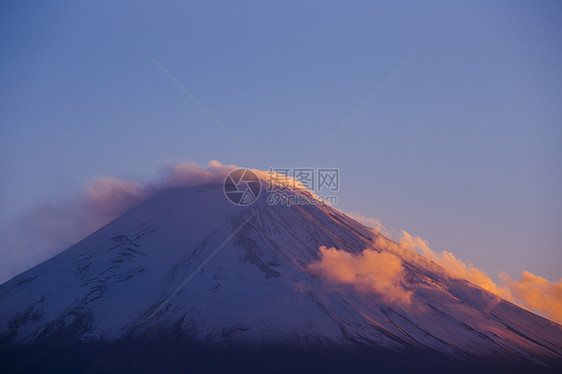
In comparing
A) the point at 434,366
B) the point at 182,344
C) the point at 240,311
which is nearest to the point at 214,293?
the point at 240,311

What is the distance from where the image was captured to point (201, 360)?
2494 inches

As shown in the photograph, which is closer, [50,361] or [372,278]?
[50,361]

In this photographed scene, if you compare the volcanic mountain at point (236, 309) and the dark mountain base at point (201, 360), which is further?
the volcanic mountain at point (236, 309)

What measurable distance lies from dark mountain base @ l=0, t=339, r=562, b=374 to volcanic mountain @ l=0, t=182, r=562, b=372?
173mm

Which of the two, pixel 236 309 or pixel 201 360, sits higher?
pixel 236 309

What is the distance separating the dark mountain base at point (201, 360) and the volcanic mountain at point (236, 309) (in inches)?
6.8

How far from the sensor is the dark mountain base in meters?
62.0

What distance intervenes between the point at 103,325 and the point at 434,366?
1519 inches

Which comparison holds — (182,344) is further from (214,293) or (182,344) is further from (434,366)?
(434,366)

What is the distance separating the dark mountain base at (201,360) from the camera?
62.0m

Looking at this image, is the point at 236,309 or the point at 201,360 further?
the point at 236,309

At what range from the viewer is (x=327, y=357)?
214ft

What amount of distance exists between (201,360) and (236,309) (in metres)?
9.83

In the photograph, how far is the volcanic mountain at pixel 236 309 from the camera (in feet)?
213
